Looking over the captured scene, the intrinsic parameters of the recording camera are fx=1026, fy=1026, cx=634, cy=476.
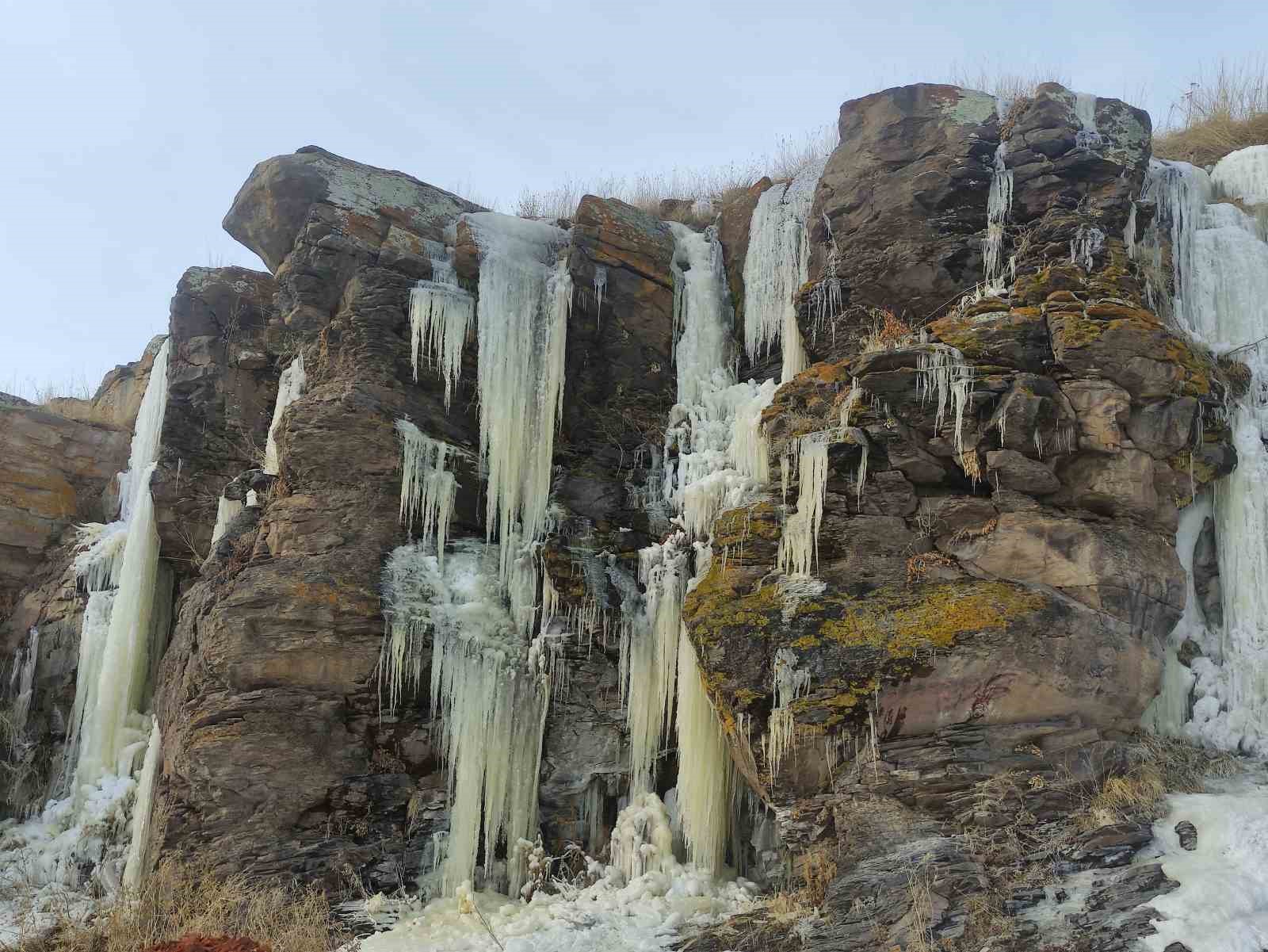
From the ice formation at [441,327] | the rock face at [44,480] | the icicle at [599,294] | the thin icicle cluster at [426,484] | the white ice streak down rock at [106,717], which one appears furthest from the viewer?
the rock face at [44,480]

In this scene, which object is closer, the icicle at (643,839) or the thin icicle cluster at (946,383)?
the thin icicle cluster at (946,383)

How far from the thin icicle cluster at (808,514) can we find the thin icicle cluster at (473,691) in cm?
323

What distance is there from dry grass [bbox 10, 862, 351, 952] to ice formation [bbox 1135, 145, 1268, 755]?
7.56 m

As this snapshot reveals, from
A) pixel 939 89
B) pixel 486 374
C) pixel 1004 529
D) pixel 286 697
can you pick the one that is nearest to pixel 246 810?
pixel 286 697

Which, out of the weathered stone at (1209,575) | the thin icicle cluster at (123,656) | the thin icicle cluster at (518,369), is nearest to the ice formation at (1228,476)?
the weathered stone at (1209,575)

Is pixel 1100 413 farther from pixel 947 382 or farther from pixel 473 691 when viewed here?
pixel 473 691

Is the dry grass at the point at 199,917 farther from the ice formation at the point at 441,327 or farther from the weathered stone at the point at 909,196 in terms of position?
the weathered stone at the point at 909,196

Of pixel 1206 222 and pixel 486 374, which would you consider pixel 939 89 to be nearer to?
pixel 1206 222

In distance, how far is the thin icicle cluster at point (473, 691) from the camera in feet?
34.6

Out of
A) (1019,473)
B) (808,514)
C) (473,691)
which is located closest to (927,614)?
(808,514)

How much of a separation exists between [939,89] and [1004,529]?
6326 millimetres

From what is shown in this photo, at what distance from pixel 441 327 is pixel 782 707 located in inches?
254

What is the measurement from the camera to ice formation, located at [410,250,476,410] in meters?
12.4

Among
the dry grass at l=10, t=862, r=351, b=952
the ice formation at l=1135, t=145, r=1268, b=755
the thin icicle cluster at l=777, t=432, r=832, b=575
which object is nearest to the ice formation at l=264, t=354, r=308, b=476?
the dry grass at l=10, t=862, r=351, b=952
